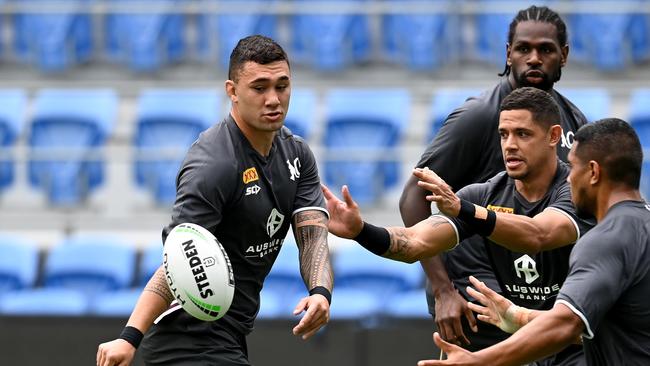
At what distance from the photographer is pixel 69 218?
40.8 ft

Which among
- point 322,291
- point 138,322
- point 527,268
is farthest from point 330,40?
point 138,322

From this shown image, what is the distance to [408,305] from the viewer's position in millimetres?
10891

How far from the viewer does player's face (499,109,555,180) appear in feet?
20.8

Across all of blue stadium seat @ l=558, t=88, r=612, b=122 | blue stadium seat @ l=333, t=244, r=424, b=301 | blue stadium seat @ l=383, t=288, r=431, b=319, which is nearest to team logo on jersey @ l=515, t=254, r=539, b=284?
blue stadium seat @ l=383, t=288, r=431, b=319

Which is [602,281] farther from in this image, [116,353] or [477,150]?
[116,353]

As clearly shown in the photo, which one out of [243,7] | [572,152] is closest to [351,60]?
[243,7]

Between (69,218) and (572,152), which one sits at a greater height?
(572,152)

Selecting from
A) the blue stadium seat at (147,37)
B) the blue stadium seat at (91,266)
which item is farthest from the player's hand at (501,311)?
the blue stadium seat at (147,37)

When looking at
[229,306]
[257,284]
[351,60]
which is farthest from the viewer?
[351,60]

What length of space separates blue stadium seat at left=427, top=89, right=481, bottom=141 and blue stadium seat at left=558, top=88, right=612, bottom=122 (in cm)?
97

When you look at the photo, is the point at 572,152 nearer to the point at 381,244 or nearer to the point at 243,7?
the point at 381,244

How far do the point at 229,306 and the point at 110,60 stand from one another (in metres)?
8.97

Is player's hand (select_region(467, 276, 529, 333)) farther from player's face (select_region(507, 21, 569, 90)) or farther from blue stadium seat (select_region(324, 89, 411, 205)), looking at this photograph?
blue stadium seat (select_region(324, 89, 411, 205))

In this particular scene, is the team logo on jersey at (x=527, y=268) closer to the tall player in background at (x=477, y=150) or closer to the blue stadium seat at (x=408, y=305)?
the tall player in background at (x=477, y=150)
